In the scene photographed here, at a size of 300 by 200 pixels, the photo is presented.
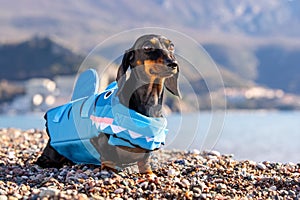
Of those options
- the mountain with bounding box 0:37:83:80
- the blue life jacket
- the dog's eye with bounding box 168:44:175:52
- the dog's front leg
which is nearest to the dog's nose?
the dog's eye with bounding box 168:44:175:52

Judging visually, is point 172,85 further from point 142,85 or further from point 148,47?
point 148,47

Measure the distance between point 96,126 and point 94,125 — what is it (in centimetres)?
4

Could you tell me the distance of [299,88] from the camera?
10188 centimetres

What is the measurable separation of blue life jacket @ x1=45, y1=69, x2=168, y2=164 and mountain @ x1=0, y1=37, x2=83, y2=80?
61634 mm

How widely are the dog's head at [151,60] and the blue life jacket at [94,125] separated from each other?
0.28 metres

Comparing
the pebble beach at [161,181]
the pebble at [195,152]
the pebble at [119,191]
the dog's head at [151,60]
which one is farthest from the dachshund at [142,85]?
the pebble at [195,152]

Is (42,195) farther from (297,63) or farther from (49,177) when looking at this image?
(297,63)

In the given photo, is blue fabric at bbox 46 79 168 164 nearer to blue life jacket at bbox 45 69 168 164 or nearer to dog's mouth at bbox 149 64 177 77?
blue life jacket at bbox 45 69 168 164

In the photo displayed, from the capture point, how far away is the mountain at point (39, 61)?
232 ft

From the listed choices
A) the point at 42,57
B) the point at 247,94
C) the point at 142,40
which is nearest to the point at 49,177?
the point at 142,40

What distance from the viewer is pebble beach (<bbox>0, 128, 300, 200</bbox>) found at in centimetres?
430

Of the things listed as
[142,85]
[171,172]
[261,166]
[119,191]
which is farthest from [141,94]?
[261,166]

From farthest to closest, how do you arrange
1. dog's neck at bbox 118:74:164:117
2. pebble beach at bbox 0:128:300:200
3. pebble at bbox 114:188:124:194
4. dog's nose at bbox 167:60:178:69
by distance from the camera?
dog's neck at bbox 118:74:164:117, dog's nose at bbox 167:60:178:69, pebble at bbox 114:188:124:194, pebble beach at bbox 0:128:300:200

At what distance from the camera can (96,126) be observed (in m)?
5.12
